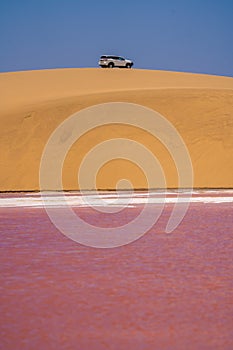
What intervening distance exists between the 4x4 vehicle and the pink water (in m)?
54.2

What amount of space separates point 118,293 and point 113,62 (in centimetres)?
6031

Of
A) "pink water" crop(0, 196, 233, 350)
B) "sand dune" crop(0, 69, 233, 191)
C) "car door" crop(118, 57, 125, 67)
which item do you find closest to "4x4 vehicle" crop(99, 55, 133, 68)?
"car door" crop(118, 57, 125, 67)

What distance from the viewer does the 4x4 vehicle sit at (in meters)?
65.0

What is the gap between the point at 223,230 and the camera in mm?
12773

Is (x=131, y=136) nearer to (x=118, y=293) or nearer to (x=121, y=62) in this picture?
(x=118, y=293)

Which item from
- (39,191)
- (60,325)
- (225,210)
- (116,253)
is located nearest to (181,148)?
(39,191)

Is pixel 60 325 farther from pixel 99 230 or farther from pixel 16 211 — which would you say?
pixel 16 211

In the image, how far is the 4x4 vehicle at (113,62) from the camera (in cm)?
6500

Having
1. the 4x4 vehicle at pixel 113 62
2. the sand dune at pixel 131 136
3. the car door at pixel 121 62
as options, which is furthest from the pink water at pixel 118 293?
the car door at pixel 121 62

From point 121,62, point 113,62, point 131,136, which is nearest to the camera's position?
point 131,136

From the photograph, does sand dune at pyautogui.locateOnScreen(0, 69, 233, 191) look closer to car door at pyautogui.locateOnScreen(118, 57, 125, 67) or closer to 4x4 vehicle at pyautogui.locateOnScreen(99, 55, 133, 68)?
4x4 vehicle at pyautogui.locateOnScreen(99, 55, 133, 68)

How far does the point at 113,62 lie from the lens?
6594 cm

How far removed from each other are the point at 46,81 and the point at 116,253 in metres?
53.6

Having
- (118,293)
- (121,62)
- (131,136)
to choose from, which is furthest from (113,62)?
(118,293)
